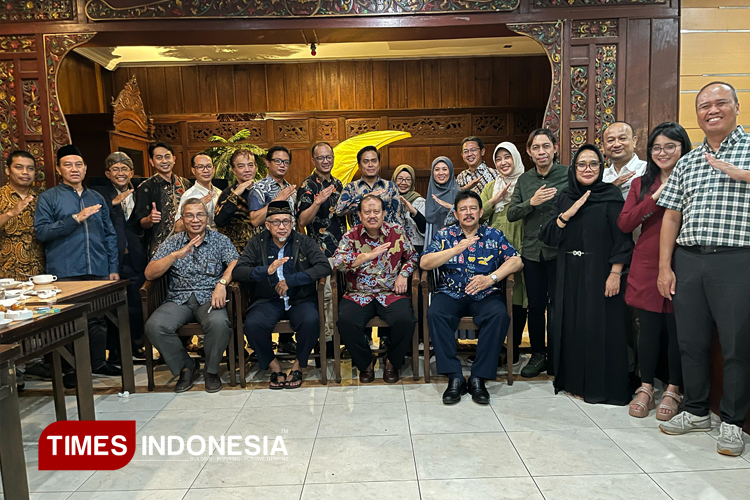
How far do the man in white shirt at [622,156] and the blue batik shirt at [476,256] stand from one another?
2.38ft

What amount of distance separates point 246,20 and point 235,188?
1.35 m

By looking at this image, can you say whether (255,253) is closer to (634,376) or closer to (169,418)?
(169,418)

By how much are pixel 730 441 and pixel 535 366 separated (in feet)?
3.87

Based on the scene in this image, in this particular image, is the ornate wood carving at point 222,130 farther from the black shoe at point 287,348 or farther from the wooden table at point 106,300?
the wooden table at point 106,300

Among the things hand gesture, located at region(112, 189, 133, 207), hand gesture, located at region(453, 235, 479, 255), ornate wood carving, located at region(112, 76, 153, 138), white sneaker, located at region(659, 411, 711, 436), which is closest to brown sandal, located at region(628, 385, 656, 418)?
white sneaker, located at region(659, 411, 711, 436)

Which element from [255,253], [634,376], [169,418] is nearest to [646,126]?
[634,376]

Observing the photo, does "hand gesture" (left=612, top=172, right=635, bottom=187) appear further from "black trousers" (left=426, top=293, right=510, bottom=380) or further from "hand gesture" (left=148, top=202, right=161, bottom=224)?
"hand gesture" (left=148, top=202, right=161, bottom=224)

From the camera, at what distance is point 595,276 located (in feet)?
8.93

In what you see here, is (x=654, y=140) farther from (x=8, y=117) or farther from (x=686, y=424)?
(x=8, y=117)

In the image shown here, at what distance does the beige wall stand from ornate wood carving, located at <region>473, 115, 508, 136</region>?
119 inches

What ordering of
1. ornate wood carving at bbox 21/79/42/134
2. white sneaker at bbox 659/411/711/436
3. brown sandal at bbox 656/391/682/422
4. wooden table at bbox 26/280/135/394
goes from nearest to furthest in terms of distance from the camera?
1. white sneaker at bbox 659/411/711/436
2. brown sandal at bbox 656/391/682/422
3. wooden table at bbox 26/280/135/394
4. ornate wood carving at bbox 21/79/42/134

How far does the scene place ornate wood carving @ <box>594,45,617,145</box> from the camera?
3750 mm

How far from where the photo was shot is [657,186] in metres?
2.53

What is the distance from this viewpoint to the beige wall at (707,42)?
3773mm
